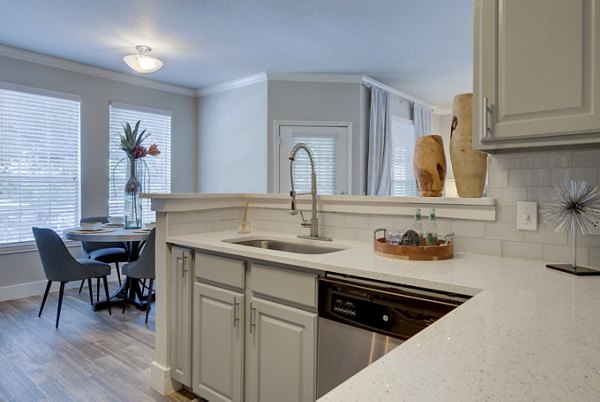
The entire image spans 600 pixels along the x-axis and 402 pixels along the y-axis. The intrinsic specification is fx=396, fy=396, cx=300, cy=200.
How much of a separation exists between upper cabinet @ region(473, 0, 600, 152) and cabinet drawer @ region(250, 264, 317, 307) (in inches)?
33.6

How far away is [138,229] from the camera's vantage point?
3.66 meters

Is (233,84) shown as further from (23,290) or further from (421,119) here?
(23,290)

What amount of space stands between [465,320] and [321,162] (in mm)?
4307

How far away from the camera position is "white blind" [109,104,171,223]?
493cm

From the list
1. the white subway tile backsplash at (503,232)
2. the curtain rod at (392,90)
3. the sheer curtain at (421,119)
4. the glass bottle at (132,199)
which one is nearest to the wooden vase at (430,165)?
the white subway tile backsplash at (503,232)

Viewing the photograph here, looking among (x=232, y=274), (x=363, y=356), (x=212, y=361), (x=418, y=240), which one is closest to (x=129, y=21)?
(x=232, y=274)

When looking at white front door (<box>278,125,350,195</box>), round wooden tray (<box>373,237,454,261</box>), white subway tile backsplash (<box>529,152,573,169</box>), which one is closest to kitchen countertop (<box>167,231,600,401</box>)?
round wooden tray (<box>373,237,454,261</box>)

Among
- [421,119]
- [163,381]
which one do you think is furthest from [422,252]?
[421,119]

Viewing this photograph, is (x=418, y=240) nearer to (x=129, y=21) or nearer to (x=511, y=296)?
(x=511, y=296)

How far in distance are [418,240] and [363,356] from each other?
53cm

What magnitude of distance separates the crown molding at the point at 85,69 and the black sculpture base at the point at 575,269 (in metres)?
4.99

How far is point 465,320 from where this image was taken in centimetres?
91

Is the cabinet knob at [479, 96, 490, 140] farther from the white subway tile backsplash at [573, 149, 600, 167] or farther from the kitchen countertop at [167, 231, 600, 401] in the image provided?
the kitchen countertop at [167, 231, 600, 401]

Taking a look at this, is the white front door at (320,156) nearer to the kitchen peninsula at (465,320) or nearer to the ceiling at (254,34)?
the ceiling at (254,34)
